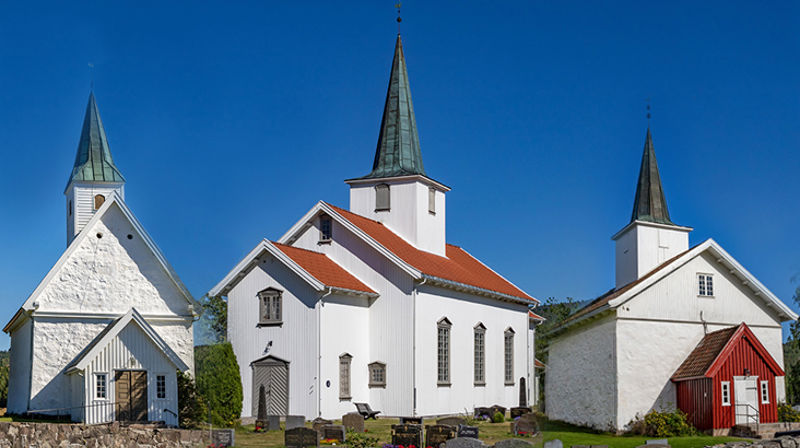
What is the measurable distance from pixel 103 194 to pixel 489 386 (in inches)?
729

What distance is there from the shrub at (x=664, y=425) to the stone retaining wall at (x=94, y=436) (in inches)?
435

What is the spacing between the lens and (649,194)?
24094 mm

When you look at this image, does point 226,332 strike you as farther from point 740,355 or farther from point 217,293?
point 740,355

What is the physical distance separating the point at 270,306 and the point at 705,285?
521 inches

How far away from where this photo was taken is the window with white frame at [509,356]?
128 feet

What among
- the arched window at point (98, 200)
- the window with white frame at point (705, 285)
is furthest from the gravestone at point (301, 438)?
the window with white frame at point (705, 285)

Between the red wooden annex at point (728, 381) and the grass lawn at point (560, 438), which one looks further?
the red wooden annex at point (728, 381)

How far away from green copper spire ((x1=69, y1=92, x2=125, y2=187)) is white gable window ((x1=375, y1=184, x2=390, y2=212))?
636 inches

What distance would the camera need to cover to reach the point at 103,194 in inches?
991

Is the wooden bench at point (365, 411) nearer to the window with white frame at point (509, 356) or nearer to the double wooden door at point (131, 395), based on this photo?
the window with white frame at point (509, 356)

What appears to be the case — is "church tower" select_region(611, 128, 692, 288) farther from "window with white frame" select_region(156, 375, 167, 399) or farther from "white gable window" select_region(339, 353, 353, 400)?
"white gable window" select_region(339, 353, 353, 400)

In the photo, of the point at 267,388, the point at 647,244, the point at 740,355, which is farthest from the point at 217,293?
the point at 740,355

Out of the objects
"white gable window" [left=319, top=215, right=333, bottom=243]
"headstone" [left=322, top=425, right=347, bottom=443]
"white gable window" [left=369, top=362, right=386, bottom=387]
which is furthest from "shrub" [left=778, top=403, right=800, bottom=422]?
→ "white gable window" [left=319, top=215, right=333, bottom=243]

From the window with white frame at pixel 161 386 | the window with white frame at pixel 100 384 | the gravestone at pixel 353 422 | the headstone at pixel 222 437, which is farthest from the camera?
the gravestone at pixel 353 422
